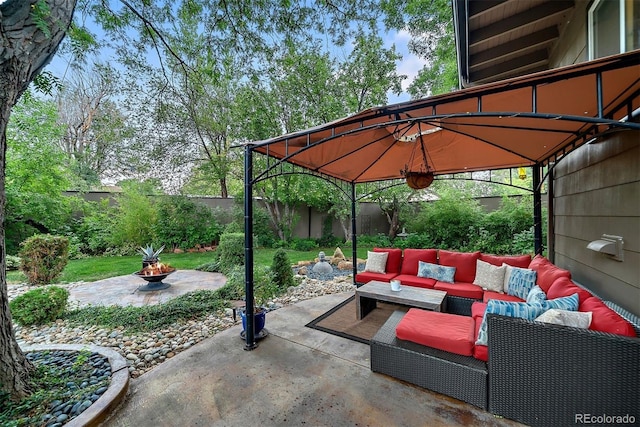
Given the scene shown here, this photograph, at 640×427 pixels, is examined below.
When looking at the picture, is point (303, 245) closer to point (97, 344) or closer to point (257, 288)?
point (257, 288)

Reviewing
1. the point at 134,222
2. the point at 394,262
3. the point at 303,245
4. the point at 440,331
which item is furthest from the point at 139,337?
the point at 303,245

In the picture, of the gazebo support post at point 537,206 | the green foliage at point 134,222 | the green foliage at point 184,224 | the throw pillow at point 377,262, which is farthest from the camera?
the green foliage at point 184,224

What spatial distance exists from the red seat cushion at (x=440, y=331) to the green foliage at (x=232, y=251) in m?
4.83

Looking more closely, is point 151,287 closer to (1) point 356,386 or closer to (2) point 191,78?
(2) point 191,78

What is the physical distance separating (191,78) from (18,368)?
452 cm

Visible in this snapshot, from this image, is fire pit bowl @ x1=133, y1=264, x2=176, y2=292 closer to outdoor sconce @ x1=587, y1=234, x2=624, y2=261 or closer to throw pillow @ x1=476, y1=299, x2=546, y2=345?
throw pillow @ x1=476, y1=299, x2=546, y2=345

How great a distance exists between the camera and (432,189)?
9617 mm

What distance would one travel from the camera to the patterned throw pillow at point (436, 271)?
4.33 meters

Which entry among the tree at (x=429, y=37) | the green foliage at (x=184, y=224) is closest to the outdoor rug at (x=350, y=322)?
the tree at (x=429, y=37)

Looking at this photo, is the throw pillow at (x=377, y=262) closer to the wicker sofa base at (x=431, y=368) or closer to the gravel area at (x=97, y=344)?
the gravel area at (x=97, y=344)

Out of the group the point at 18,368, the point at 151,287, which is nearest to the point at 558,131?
the point at 18,368

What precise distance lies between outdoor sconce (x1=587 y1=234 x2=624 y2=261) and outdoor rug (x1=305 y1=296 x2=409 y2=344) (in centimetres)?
260

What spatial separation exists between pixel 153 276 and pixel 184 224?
14.9 feet

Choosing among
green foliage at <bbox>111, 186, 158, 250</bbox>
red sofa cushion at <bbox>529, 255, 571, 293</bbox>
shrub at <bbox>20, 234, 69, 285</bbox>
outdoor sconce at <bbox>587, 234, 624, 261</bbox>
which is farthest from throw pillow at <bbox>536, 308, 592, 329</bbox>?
green foliage at <bbox>111, 186, 158, 250</bbox>
